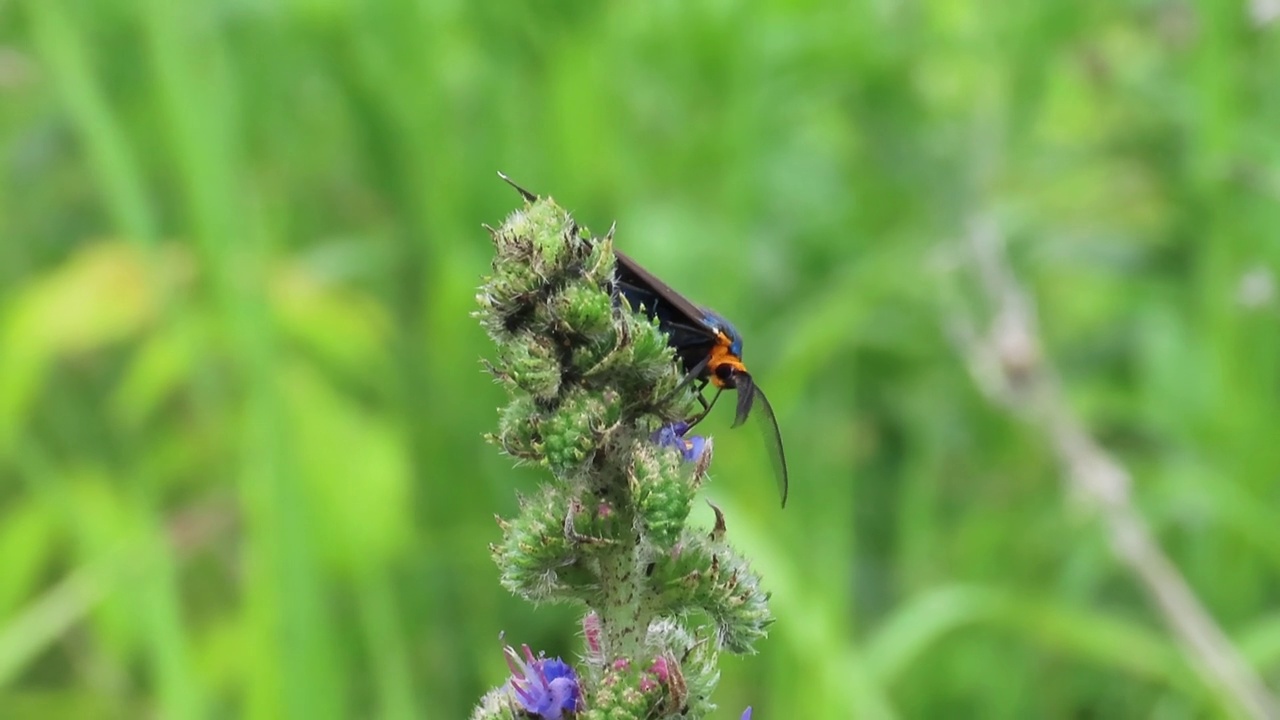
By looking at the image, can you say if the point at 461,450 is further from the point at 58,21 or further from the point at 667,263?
the point at 58,21

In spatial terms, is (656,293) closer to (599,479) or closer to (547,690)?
(599,479)

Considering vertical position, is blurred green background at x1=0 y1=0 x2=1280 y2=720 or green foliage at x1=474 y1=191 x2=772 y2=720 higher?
blurred green background at x1=0 y1=0 x2=1280 y2=720

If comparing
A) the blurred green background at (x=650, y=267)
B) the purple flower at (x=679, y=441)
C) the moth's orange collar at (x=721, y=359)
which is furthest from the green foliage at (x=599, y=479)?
the blurred green background at (x=650, y=267)

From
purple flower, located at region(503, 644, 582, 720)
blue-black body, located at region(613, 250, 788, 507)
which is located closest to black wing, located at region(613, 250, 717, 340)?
blue-black body, located at region(613, 250, 788, 507)

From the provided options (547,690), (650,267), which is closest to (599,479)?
(547,690)

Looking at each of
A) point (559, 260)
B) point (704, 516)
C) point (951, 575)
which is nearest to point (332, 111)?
point (704, 516)

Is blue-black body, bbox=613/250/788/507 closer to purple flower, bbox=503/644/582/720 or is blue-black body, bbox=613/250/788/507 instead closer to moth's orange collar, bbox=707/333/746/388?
moth's orange collar, bbox=707/333/746/388
